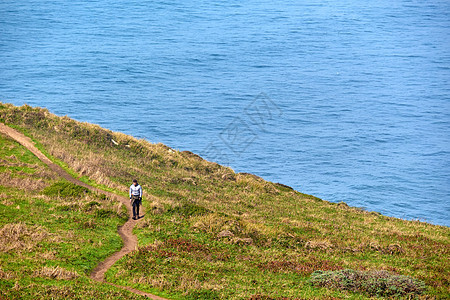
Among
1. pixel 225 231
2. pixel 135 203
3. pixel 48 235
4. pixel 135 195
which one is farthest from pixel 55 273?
pixel 225 231

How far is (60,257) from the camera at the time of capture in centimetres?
2155

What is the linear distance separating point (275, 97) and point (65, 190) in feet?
325

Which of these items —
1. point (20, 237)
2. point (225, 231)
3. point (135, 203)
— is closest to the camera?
point (20, 237)

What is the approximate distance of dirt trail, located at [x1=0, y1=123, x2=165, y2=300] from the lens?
840 inches

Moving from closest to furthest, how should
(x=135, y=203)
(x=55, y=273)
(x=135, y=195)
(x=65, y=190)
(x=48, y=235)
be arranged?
(x=55, y=273) → (x=48, y=235) → (x=135, y=195) → (x=135, y=203) → (x=65, y=190)

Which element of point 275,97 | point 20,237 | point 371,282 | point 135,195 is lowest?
point 371,282

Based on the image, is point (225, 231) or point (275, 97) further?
point (275, 97)

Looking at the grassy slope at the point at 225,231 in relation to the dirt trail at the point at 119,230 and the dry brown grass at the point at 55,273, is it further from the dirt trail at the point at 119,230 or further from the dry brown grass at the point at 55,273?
the dry brown grass at the point at 55,273

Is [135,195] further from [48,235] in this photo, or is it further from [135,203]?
[48,235]

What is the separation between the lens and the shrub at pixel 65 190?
103 feet

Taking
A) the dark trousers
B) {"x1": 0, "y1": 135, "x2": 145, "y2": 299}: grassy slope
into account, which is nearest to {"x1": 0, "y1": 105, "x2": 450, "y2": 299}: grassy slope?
the dark trousers

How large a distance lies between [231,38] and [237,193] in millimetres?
153268

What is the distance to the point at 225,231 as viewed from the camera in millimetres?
27625

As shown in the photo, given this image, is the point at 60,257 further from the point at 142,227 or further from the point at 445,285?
the point at 445,285
